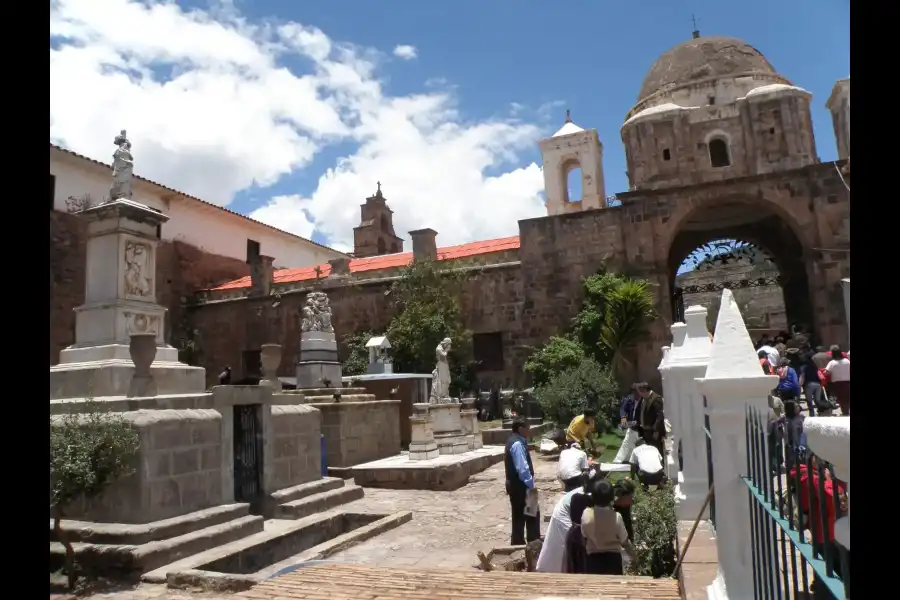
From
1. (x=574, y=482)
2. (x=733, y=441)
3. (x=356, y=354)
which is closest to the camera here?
(x=733, y=441)

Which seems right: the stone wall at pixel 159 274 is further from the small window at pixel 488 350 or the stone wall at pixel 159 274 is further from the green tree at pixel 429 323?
the small window at pixel 488 350

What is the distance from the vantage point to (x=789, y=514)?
2.11 m

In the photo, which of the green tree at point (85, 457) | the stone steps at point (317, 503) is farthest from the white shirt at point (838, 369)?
the green tree at point (85, 457)

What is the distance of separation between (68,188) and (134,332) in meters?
18.1

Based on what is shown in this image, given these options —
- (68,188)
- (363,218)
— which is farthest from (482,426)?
(363,218)

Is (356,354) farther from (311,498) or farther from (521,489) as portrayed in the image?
(521,489)

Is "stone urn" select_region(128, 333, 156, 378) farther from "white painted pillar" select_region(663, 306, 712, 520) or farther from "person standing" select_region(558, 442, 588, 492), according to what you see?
"white painted pillar" select_region(663, 306, 712, 520)

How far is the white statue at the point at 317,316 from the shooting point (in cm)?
1620

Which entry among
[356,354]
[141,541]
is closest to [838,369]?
[141,541]

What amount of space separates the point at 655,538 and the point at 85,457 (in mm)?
5082

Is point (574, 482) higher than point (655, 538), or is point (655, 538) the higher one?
point (574, 482)

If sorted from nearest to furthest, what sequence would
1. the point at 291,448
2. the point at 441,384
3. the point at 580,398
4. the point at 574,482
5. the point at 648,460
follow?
the point at 574,482 → the point at 648,460 → the point at 291,448 → the point at 441,384 → the point at 580,398
